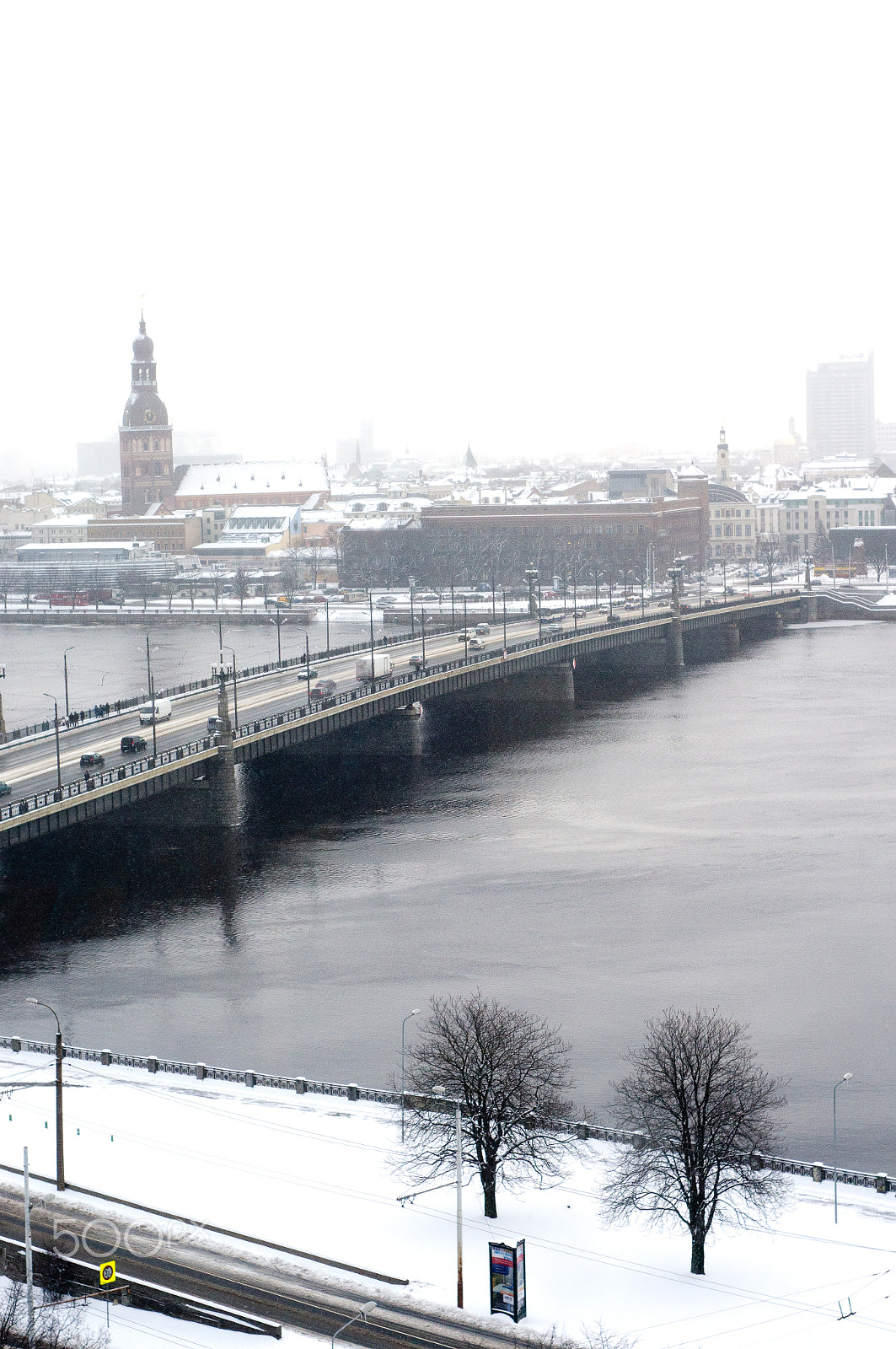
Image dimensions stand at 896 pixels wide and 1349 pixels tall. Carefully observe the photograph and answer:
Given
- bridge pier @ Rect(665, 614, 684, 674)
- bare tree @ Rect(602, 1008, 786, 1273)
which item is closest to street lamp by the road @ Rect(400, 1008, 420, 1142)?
bare tree @ Rect(602, 1008, 786, 1273)

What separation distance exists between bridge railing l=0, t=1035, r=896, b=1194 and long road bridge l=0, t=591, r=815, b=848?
12076mm

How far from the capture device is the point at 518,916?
40.2 metres

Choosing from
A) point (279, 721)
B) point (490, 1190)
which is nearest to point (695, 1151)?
point (490, 1190)

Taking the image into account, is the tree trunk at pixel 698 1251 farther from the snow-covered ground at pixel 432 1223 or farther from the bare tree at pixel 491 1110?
the bare tree at pixel 491 1110

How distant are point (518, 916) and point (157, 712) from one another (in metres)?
20.9

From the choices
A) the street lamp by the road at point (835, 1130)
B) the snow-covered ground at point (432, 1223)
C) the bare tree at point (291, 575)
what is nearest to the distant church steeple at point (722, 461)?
the bare tree at point (291, 575)

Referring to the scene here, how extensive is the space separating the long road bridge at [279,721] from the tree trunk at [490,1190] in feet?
69.6

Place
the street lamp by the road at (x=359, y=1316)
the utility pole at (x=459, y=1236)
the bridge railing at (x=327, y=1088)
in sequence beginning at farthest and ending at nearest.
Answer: the bridge railing at (x=327, y=1088) → the utility pole at (x=459, y=1236) → the street lamp by the road at (x=359, y=1316)

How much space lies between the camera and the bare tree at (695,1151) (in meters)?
22.2

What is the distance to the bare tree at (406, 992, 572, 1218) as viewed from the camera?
2370cm

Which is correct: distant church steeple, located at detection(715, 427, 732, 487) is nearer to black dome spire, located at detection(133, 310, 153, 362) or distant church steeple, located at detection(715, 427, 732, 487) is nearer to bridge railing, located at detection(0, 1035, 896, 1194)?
black dome spire, located at detection(133, 310, 153, 362)

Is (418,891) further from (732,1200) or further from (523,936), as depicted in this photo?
(732,1200)

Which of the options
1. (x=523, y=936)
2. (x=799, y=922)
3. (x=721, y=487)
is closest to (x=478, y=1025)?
(x=523, y=936)

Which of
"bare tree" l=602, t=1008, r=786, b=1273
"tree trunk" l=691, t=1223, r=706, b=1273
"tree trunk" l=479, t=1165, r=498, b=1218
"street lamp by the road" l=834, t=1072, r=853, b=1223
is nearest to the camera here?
"tree trunk" l=691, t=1223, r=706, b=1273
